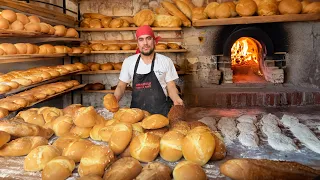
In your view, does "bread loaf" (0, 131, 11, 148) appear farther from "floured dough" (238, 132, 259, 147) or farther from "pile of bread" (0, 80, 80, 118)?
"pile of bread" (0, 80, 80, 118)

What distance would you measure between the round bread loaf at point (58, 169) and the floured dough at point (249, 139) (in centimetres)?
87

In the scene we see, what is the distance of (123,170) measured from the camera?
1.05 m

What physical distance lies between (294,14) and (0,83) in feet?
14.0

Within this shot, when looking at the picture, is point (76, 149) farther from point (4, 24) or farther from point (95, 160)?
point (4, 24)

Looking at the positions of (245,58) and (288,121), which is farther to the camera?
(245,58)

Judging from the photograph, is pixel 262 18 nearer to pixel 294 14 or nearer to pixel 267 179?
pixel 294 14

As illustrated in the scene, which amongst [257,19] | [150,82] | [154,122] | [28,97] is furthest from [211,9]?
[154,122]

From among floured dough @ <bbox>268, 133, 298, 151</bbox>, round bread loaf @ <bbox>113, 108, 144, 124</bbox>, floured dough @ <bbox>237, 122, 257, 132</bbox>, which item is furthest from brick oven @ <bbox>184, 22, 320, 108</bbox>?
round bread loaf @ <bbox>113, 108, 144, 124</bbox>

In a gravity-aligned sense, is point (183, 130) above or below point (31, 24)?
below

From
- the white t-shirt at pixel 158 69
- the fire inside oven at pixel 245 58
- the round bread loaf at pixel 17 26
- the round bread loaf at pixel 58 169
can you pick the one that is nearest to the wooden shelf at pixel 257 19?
the fire inside oven at pixel 245 58

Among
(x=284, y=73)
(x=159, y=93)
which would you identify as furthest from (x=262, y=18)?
(x=159, y=93)

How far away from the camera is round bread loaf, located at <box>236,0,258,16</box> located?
466cm

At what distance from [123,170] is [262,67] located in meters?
5.03

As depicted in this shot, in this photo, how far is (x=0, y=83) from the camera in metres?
2.91
